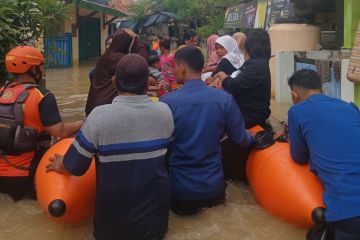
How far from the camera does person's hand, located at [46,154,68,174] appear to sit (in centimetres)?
326

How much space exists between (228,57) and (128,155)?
2.62 metres

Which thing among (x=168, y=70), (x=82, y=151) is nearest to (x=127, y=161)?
(x=82, y=151)

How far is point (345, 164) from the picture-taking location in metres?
2.78

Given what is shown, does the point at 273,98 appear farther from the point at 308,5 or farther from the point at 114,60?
the point at 114,60

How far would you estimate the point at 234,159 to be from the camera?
444cm

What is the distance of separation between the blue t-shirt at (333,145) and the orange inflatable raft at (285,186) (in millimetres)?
184

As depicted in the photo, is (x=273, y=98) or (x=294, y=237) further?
(x=273, y=98)

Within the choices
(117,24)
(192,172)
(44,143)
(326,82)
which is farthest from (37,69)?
(117,24)

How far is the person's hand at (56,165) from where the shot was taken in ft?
10.7

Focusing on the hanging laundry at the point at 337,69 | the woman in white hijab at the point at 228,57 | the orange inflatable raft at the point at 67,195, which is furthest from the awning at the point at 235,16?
the orange inflatable raft at the point at 67,195

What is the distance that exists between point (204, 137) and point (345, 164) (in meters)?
1.10

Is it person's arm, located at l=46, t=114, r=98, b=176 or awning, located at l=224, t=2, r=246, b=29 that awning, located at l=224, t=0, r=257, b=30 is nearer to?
awning, located at l=224, t=2, r=246, b=29

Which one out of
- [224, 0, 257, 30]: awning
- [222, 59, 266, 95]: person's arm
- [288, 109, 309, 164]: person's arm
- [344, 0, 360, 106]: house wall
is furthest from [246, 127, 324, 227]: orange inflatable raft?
[224, 0, 257, 30]: awning

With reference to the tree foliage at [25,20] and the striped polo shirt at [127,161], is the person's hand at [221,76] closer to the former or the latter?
the striped polo shirt at [127,161]
